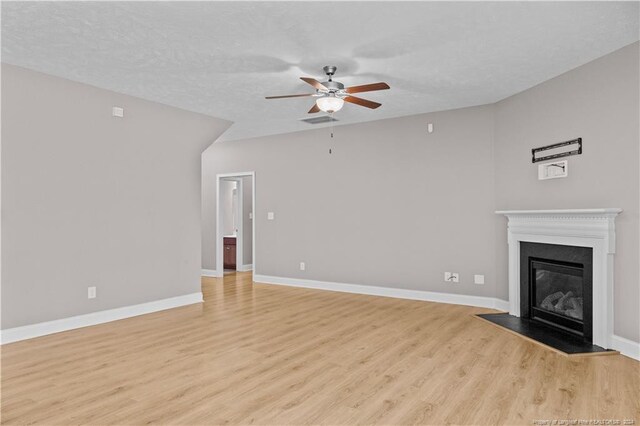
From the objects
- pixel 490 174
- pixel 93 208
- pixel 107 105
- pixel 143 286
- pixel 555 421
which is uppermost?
pixel 107 105

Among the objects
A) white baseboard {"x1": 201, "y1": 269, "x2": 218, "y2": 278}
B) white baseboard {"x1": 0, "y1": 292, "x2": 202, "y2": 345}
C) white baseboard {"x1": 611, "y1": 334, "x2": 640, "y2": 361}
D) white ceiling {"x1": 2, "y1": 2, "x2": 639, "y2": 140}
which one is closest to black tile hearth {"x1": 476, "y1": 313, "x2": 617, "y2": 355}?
white baseboard {"x1": 611, "y1": 334, "x2": 640, "y2": 361}

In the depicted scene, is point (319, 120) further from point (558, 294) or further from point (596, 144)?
point (558, 294)

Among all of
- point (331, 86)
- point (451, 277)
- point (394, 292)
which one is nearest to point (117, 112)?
point (331, 86)

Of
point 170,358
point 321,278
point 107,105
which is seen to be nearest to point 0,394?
point 170,358

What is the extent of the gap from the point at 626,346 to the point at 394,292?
3.04 metres

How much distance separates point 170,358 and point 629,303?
3966mm

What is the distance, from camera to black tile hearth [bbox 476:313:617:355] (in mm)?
3734

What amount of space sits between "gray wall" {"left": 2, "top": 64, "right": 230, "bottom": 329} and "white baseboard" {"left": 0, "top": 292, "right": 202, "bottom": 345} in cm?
7

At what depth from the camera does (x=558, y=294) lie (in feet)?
14.8

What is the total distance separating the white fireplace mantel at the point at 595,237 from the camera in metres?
3.79

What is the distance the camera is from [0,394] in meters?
2.86

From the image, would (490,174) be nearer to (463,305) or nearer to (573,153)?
(573,153)

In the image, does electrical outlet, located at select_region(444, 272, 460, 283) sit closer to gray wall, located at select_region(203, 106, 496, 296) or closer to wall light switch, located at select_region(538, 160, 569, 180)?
gray wall, located at select_region(203, 106, 496, 296)

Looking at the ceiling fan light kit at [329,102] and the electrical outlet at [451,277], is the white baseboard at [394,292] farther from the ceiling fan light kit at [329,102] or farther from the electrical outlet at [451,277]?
the ceiling fan light kit at [329,102]
